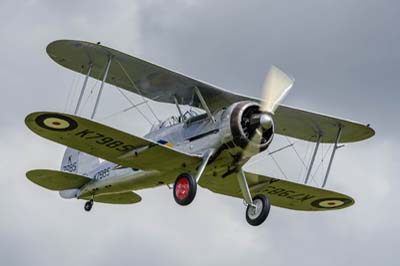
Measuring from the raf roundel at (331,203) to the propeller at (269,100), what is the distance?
138 inches

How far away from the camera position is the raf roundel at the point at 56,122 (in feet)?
61.1

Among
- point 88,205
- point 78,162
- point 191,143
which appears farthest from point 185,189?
point 78,162

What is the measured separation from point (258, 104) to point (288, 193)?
13.2 ft

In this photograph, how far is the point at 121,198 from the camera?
2350 cm

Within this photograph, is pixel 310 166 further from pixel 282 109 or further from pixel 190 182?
pixel 190 182

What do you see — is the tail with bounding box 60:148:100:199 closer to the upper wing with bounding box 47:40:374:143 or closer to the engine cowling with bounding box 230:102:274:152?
the upper wing with bounding box 47:40:374:143

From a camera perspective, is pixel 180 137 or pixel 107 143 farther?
pixel 180 137

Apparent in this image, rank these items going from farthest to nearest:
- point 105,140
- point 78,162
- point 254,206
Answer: point 78,162
point 254,206
point 105,140

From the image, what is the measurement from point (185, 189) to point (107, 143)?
6.10 ft

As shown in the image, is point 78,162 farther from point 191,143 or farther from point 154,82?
point 191,143

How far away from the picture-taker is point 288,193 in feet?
75.7

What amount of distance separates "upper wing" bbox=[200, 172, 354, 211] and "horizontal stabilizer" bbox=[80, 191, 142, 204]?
2070 millimetres

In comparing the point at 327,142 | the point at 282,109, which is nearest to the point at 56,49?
the point at 282,109

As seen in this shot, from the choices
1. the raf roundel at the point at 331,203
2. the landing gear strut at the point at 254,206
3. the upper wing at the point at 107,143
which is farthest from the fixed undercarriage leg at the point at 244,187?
the raf roundel at the point at 331,203
